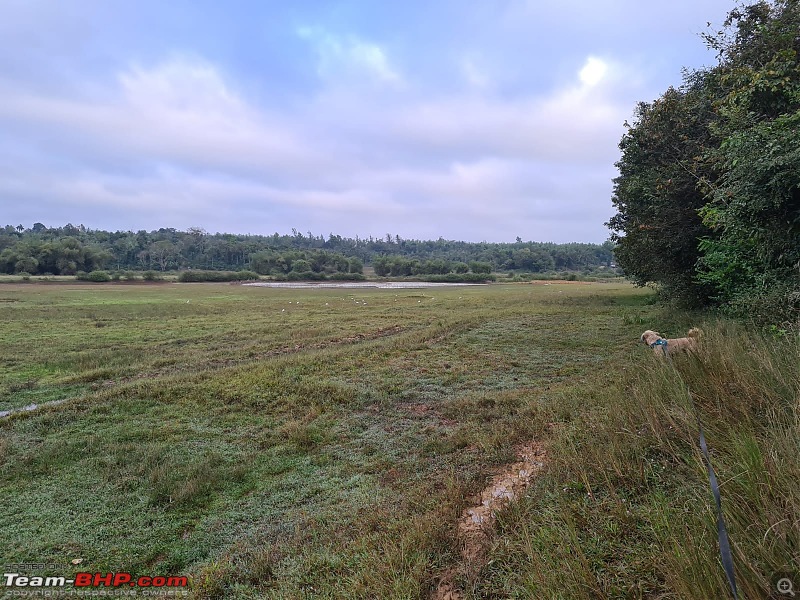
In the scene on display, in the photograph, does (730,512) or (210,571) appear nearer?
(730,512)

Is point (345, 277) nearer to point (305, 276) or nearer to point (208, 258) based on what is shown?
point (305, 276)

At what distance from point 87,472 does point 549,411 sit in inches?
318

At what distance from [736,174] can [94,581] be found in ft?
37.0

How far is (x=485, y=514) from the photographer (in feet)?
12.6

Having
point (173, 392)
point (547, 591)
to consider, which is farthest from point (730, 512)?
point (173, 392)

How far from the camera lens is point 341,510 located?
4.75 meters

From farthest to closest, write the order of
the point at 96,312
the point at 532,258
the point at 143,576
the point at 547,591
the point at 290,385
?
the point at 532,258 < the point at 96,312 < the point at 290,385 < the point at 143,576 < the point at 547,591

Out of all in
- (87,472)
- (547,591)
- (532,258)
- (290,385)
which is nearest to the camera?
(547,591)

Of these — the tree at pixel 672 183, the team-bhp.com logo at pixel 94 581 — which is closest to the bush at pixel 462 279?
the tree at pixel 672 183

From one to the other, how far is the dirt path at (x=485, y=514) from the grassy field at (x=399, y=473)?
0.10 meters

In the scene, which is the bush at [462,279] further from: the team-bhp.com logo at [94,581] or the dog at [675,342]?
the team-bhp.com logo at [94,581]

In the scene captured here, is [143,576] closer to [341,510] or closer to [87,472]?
[341,510]

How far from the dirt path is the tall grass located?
0.51 ft

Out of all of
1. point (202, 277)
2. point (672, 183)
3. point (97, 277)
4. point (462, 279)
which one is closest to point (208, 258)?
point (202, 277)
